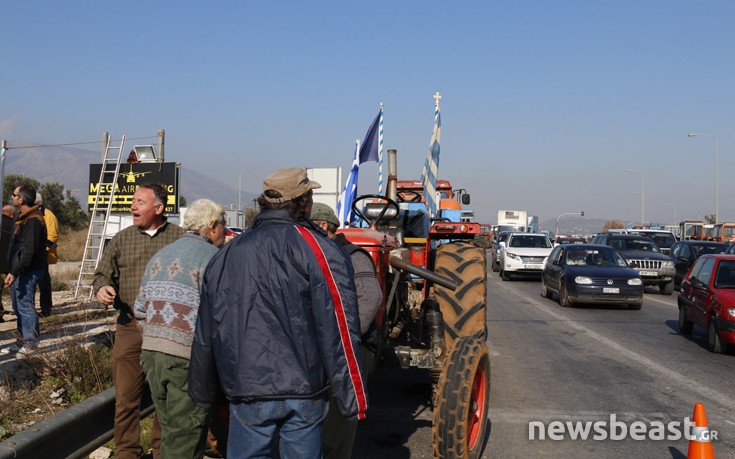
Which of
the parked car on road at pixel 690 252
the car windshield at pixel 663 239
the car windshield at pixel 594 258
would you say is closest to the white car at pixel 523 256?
the parked car on road at pixel 690 252

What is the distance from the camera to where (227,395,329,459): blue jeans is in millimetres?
3184

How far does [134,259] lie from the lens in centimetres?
539

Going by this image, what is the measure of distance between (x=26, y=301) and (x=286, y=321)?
6.68m

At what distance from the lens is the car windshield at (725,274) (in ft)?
39.3

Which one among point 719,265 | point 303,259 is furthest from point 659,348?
point 303,259

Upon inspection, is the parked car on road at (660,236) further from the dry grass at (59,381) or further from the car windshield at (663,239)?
the dry grass at (59,381)

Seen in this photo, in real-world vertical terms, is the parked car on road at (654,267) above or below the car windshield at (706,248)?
below

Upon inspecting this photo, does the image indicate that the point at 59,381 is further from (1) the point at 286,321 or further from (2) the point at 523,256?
(2) the point at 523,256

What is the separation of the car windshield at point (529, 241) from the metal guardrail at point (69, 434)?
23.7 m

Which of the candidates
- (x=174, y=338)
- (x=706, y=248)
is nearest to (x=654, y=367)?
(x=174, y=338)

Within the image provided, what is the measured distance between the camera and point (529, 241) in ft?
91.7

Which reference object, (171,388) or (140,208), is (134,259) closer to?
(140,208)

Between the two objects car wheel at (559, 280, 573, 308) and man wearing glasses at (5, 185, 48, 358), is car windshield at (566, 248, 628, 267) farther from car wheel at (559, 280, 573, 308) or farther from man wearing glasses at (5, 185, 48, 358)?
man wearing glasses at (5, 185, 48, 358)

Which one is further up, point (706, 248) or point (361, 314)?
point (361, 314)
